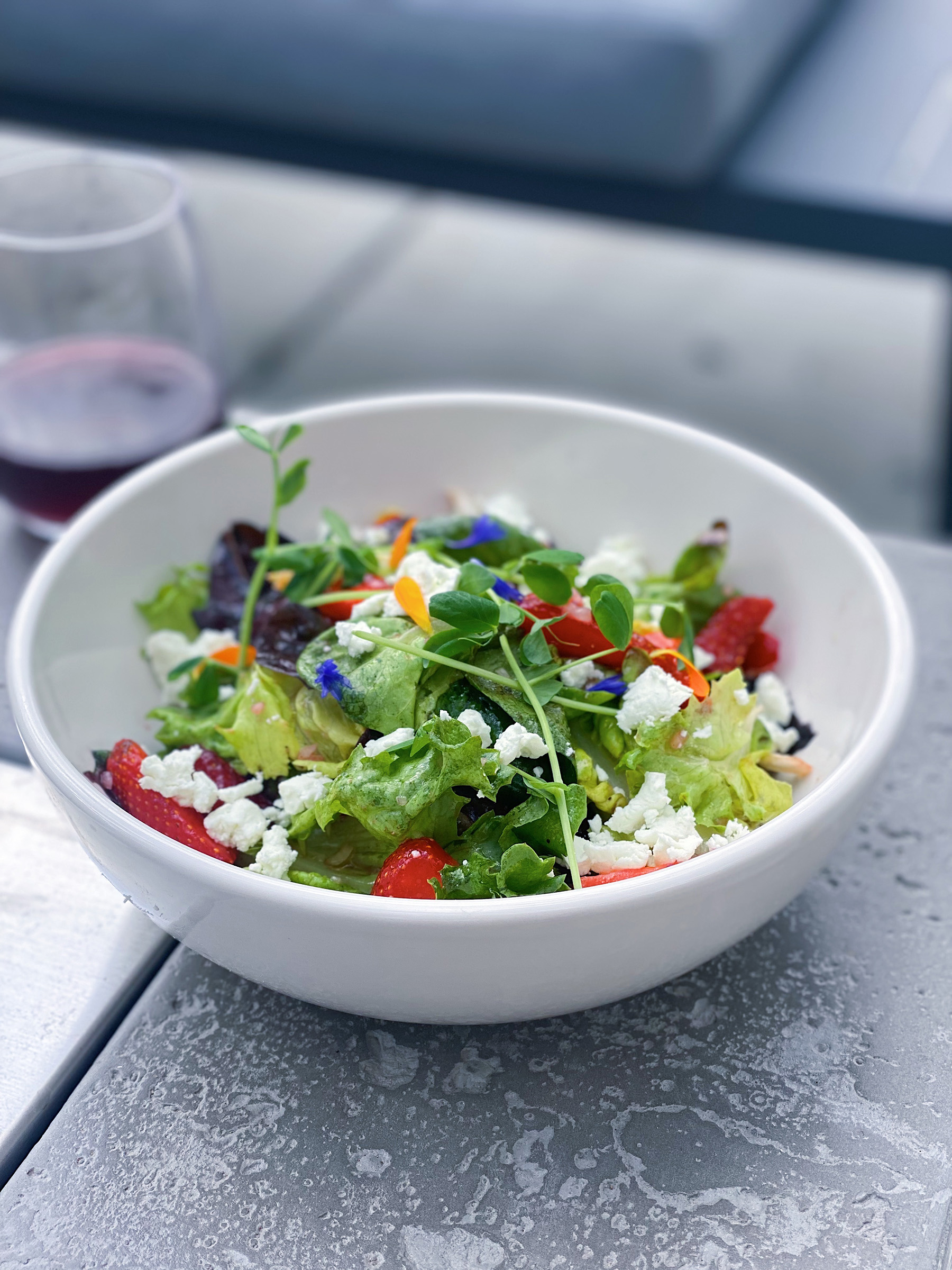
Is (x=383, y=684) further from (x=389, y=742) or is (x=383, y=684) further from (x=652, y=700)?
(x=652, y=700)

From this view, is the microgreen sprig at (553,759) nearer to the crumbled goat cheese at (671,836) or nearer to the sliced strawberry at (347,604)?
the crumbled goat cheese at (671,836)

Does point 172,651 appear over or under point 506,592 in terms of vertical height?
under

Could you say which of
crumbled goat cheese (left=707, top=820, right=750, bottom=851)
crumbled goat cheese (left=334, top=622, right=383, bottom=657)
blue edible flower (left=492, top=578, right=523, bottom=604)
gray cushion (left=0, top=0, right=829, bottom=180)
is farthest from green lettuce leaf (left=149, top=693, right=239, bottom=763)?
gray cushion (left=0, top=0, right=829, bottom=180)

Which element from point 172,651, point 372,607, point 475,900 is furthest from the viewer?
point 172,651

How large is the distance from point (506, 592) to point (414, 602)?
7 cm

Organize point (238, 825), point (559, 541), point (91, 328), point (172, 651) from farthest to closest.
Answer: point (91, 328) < point (559, 541) < point (172, 651) < point (238, 825)

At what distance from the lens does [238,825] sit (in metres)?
0.80

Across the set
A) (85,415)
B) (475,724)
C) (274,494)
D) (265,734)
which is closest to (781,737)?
(475,724)

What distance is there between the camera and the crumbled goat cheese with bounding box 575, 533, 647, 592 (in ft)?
3.43

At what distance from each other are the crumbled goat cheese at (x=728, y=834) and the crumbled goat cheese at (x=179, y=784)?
0.32m

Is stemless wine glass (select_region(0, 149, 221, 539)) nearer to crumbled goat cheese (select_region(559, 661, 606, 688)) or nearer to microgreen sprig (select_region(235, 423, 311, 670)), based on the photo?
microgreen sprig (select_region(235, 423, 311, 670))

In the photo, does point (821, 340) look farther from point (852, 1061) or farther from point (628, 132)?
point (852, 1061)

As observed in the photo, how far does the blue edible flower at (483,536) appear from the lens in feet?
3.37

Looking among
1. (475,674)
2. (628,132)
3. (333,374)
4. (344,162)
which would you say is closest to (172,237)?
(475,674)
